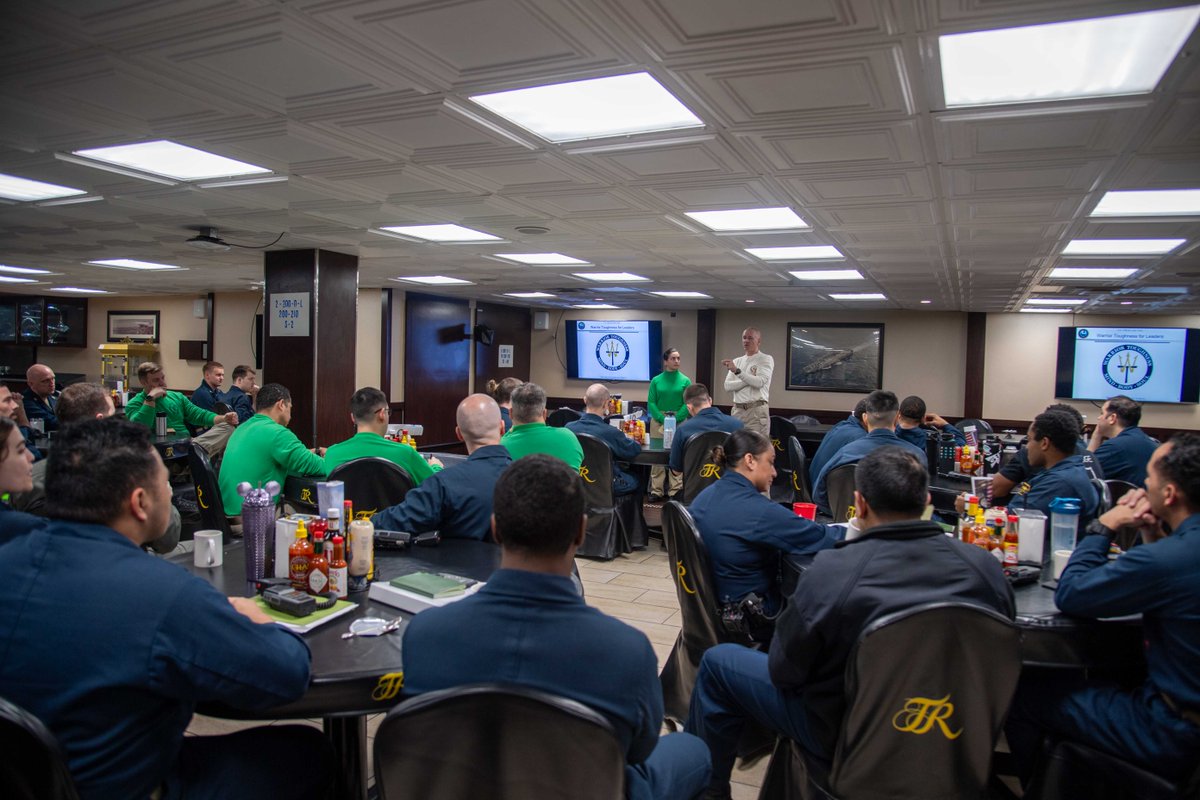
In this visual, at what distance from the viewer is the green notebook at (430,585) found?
2.03 meters

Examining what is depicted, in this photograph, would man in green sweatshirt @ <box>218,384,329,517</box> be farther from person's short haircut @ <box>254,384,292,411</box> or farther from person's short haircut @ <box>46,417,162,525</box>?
person's short haircut @ <box>46,417,162,525</box>

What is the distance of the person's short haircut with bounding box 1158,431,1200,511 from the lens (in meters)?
2.00

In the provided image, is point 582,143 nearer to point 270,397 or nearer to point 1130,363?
point 270,397

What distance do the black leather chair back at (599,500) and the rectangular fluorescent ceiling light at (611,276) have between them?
287 cm

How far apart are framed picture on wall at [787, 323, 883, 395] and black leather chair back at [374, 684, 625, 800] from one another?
35.0 ft

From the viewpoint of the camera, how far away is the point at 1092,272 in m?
6.41

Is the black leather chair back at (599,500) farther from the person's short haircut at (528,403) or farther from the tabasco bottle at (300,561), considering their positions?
the tabasco bottle at (300,561)

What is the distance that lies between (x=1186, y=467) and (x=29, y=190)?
572 cm

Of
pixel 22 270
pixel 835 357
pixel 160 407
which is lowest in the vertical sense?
pixel 160 407

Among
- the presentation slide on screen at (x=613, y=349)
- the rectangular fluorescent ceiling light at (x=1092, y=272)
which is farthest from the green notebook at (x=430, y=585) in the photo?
the presentation slide on screen at (x=613, y=349)

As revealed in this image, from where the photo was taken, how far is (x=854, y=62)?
2.21 meters

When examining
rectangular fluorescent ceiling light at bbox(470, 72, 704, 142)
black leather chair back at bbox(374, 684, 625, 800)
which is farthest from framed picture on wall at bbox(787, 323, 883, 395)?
black leather chair back at bbox(374, 684, 625, 800)

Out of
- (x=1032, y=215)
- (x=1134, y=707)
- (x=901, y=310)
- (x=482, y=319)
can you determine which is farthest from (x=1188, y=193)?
(x=482, y=319)

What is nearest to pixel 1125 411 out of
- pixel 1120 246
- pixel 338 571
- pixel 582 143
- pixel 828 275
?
pixel 1120 246
